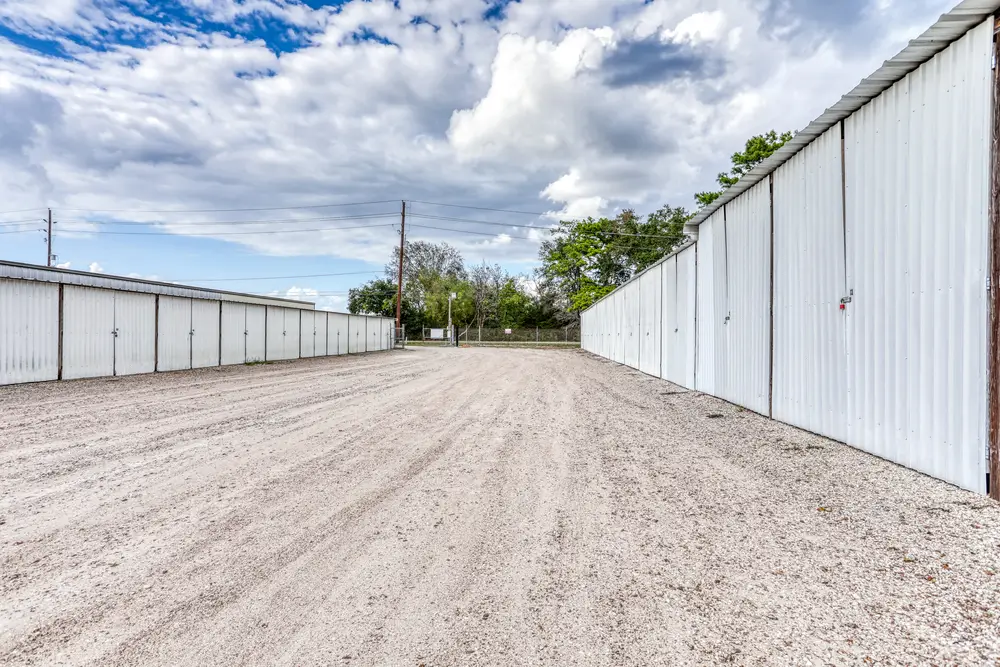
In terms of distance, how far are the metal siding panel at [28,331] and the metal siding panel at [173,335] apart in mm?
2878

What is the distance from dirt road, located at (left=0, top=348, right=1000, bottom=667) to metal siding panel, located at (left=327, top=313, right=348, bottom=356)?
65.5ft

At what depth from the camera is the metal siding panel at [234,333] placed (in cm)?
1703

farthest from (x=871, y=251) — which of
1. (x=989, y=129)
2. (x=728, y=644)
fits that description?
(x=728, y=644)

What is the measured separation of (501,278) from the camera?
55.3m

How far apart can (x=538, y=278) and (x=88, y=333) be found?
43.2m

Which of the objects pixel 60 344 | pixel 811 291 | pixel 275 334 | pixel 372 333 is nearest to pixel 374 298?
pixel 372 333

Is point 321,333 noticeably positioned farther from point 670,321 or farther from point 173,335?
point 670,321

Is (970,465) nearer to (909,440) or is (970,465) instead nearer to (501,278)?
(909,440)

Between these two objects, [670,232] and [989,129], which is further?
[670,232]

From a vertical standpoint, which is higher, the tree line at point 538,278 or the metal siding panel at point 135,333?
the tree line at point 538,278

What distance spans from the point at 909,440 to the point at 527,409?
4665mm

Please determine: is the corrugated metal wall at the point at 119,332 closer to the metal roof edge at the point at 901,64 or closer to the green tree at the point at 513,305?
the metal roof edge at the point at 901,64

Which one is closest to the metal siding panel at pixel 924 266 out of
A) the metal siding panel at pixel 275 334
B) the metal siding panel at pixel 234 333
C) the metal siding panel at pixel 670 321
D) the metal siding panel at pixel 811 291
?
the metal siding panel at pixel 811 291

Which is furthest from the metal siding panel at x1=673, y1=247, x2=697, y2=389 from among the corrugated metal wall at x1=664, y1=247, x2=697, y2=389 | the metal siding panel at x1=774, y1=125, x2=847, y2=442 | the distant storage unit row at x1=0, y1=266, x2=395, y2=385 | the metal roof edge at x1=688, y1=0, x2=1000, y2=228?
the distant storage unit row at x1=0, y1=266, x2=395, y2=385
